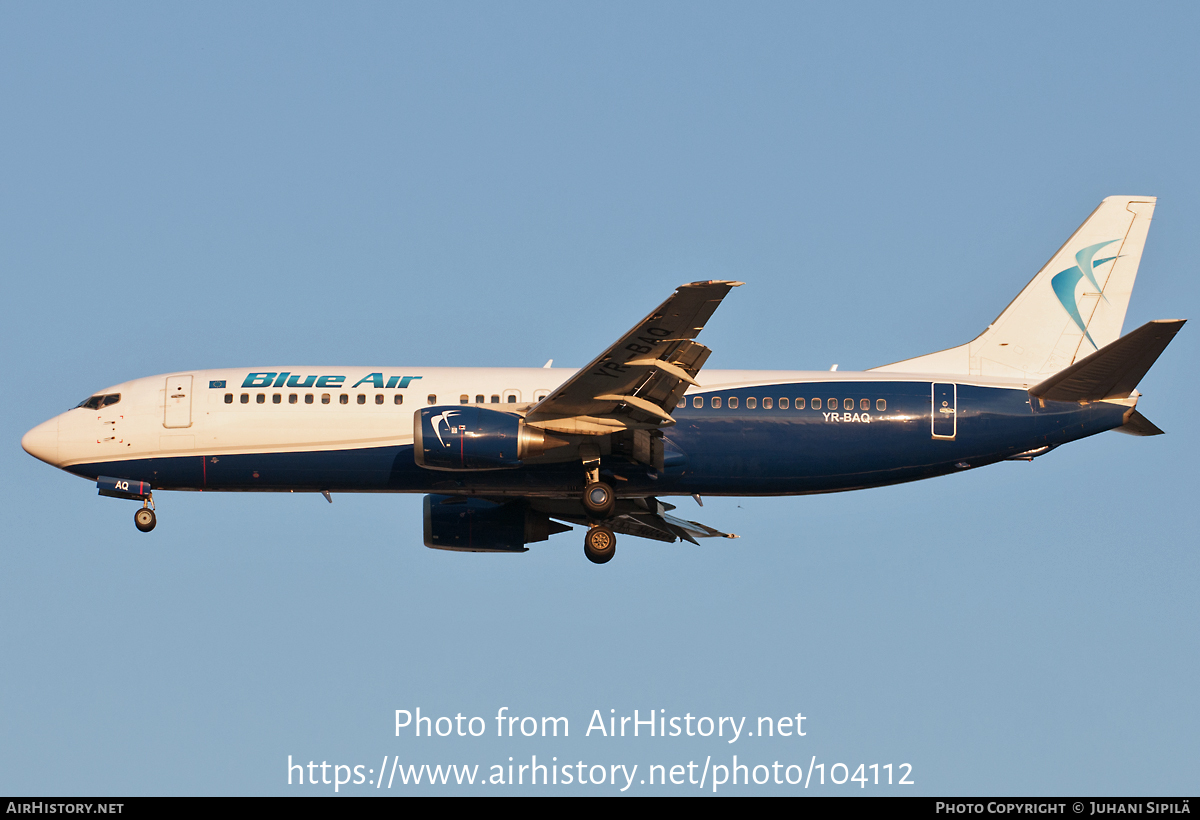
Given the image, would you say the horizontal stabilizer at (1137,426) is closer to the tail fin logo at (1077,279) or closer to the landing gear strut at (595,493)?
the tail fin logo at (1077,279)

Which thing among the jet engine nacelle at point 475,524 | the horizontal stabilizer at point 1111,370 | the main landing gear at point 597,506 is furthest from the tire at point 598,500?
the horizontal stabilizer at point 1111,370

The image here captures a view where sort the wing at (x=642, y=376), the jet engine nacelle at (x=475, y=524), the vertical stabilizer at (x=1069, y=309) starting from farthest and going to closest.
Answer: the jet engine nacelle at (x=475, y=524), the vertical stabilizer at (x=1069, y=309), the wing at (x=642, y=376)

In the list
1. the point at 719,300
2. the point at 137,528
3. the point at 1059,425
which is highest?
the point at 719,300

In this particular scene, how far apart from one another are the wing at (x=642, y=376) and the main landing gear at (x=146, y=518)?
33.8ft

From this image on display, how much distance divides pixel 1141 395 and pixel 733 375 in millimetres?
10191

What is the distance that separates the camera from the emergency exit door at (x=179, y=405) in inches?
1468

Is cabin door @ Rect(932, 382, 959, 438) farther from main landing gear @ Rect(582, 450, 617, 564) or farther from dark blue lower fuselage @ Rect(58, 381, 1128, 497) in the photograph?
main landing gear @ Rect(582, 450, 617, 564)

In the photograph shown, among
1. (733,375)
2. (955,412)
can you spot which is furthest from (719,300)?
(955,412)

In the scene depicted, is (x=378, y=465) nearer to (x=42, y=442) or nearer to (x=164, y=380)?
(x=164, y=380)

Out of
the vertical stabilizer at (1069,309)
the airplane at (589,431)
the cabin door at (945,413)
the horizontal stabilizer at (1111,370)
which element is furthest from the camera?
the vertical stabilizer at (1069,309)

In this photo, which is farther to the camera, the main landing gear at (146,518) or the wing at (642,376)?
the main landing gear at (146,518)

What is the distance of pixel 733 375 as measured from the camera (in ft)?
123

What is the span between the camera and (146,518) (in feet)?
123

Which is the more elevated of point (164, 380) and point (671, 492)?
point (164, 380)
